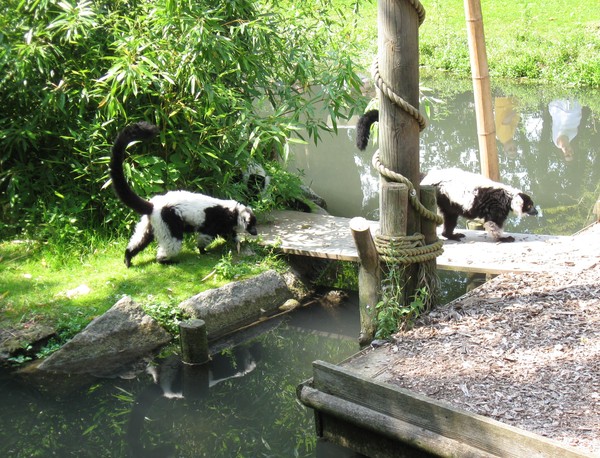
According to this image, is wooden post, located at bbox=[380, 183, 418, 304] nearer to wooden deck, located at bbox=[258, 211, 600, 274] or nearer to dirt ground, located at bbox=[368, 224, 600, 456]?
dirt ground, located at bbox=[368, 224, 600, 456]

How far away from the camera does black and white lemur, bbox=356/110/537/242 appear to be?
779 cm

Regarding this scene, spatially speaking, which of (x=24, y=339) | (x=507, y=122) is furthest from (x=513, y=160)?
(x=24, y=339)

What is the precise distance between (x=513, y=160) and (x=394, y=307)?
8.80 metres

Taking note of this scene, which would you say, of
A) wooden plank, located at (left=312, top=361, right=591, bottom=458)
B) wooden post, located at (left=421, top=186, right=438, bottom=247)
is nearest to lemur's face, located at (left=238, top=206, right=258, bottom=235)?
wooden post, located at (left=421, top=186, right=438, bottom=247)

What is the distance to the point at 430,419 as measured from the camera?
443 centimetres

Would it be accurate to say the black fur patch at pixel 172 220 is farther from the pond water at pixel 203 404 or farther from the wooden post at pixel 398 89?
the wooden post at pixel 398 89

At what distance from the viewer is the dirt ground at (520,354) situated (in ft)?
14.6

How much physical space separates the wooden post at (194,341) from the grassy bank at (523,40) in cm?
1131

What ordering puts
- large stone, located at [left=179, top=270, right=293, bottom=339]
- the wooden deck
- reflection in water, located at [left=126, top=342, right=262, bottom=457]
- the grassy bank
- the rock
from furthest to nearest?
the grassy bank
large stone, located at [left=179, top=270, right=293, bottom=339]
the wooden deck
the rock
reflection in water, located at [left=126, top=342, right=262, bottom=457]

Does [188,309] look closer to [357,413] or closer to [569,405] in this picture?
[357,413]

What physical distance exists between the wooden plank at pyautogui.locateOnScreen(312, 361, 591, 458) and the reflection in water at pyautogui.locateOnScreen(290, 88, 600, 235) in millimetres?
6122

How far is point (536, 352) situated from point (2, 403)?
4257 millimetres

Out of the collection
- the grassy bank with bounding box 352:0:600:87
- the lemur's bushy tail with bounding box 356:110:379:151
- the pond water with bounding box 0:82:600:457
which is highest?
the grassy bank with bounding box 352:0:600:87

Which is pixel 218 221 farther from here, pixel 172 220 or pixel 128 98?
pixel 128 98
